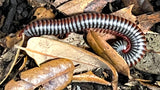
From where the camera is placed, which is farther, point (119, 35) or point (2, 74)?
point (119, 35)

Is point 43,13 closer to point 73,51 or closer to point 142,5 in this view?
point 73,51

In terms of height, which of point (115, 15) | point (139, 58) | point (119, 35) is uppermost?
point (115, 15)

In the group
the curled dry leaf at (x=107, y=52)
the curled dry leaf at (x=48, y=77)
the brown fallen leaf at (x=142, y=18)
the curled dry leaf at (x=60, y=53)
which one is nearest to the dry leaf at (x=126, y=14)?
the brown fallen leaf at (x=142, y=18)

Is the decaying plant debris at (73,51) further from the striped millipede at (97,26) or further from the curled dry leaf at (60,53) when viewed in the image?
the striped millipede at (97,26)

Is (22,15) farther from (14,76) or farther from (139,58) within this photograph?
(139,58)

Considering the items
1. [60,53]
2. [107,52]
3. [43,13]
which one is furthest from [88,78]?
[43,13]

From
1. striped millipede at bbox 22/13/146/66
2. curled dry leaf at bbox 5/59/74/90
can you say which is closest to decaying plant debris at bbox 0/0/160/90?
curled dry leaf at bbox 5/59/74/90

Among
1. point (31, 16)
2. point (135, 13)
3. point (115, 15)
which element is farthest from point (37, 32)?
point (135, 13)

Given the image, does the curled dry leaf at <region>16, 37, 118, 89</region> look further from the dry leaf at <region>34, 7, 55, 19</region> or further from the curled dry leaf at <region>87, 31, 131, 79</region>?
the dry leaf at <region>34, 7, 55, 19</region>
